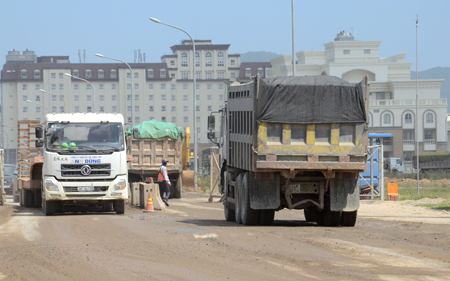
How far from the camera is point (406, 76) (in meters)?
110

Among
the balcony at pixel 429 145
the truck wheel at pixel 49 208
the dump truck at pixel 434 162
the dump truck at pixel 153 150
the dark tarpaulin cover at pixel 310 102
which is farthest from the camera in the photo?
the balcony at pixel 429 145

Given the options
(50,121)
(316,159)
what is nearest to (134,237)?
(316,159)

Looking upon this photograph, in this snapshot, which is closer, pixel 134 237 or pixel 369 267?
pixel 369 267

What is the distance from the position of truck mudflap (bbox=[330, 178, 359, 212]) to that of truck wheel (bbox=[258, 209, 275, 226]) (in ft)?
4.75

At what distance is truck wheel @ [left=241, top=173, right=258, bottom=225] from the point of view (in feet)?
53.6

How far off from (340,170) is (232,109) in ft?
12.2

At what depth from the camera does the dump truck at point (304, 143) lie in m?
15.3

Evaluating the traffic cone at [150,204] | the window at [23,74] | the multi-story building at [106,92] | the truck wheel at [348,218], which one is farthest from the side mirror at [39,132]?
the window at [23,74]

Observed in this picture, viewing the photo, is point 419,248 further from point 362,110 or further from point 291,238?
point 362,110

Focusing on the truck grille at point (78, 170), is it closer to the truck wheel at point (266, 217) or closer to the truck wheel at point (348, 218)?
the truck wheel at point (266, 217)

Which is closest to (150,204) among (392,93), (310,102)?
(310,102)

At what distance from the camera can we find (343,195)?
1600 cm

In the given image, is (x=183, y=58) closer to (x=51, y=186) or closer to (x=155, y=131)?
(x=155, y=131)

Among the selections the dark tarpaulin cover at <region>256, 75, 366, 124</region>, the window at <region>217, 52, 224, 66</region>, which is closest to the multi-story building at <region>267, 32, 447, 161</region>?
the window at <region>217, 52, 224, 66</region>
